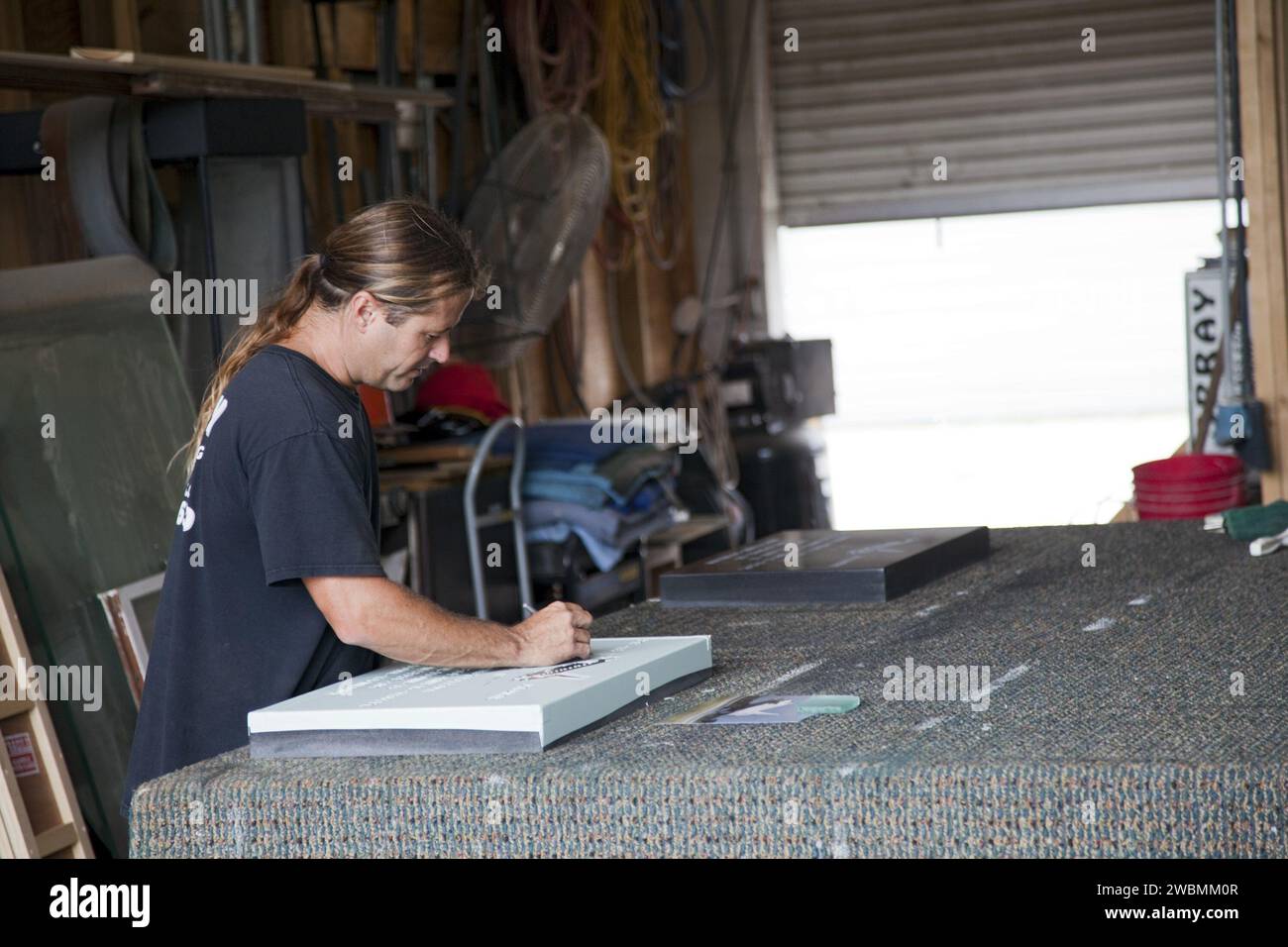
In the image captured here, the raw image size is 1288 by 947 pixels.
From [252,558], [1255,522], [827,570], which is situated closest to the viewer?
[252,558]

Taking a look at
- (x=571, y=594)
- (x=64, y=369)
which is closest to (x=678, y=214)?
(x=571, y=594)

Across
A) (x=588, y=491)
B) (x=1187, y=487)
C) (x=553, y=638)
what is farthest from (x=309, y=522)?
(x=588, y=491)

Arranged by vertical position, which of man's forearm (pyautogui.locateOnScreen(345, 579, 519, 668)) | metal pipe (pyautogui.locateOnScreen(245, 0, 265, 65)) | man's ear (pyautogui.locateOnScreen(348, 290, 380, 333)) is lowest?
man's forearm (pyautogui.locateOnScreen(345, 579, 519, 668))

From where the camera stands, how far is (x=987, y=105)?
7230 millimetres

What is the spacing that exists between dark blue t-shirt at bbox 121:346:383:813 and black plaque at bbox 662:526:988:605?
1.57 ft

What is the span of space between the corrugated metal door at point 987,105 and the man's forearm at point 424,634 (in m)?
5.96

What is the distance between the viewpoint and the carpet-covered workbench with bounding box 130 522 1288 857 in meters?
1.15

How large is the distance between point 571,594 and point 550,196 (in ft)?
3.79

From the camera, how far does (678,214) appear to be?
7.25m

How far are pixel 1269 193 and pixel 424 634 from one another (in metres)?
2.24

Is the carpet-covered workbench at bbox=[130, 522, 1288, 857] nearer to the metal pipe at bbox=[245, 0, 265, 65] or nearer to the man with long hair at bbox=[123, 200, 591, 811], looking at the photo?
the man with long hair at bbox=[123, 200, 591, 811]

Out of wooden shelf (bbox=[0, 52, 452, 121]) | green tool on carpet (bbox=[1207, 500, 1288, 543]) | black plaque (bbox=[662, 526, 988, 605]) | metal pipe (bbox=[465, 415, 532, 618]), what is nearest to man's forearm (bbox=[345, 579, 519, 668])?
black plaque (bbox=[662, 526, 988, 605])

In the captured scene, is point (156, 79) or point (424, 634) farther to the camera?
point (156, 79)

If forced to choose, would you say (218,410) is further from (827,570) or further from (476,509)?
(476,509)
